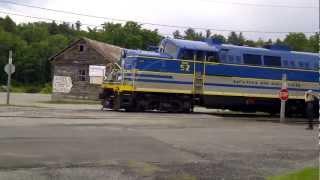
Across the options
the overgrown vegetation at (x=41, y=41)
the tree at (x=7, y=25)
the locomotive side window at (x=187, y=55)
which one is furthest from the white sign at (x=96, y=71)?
the tree at (x=7, y=25)

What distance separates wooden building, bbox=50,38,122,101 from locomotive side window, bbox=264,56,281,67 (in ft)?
81.3

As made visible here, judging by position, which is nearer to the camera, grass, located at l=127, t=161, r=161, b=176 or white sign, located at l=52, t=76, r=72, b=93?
grass, located at l=127, t=161, r=161, b=176

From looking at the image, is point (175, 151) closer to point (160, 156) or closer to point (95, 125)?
point (160, 156)

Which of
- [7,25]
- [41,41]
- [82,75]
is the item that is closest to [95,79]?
[82,75]

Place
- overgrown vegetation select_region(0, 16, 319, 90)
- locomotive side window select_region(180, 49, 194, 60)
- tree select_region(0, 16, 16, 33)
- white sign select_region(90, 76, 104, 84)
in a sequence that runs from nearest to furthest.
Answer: locomotive side window select_region(180, 49, 194, 60) < white sign select_region(90, 76, 104, 84) < overgrown vegetation select_region(0, 16, 319, 90) < tree select_region(0, 16, 16, 33)

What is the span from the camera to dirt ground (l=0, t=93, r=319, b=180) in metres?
10.2

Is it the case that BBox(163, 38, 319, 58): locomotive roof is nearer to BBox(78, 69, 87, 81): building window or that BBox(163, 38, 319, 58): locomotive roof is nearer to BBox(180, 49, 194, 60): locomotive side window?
BBox(180, 49, 194, 60): locomotive side window

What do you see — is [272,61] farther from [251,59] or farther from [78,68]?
[78,68]

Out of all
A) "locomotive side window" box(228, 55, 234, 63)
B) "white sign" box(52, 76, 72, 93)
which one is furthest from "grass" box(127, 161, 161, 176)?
"white sign" box(52, 76, 72, 93)

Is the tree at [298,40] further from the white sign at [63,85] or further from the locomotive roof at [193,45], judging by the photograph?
the locomotive roof at [193,45]

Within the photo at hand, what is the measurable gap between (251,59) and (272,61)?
4.28 ft

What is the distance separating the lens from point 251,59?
31438 millimetres

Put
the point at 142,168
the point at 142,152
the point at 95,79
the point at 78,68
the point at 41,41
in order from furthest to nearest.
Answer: the point at 41,41, the point at 78,68, the point at 95,79, the point at 142,152, the point at 142,168

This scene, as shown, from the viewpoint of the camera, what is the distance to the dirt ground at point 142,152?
33.6 feet
